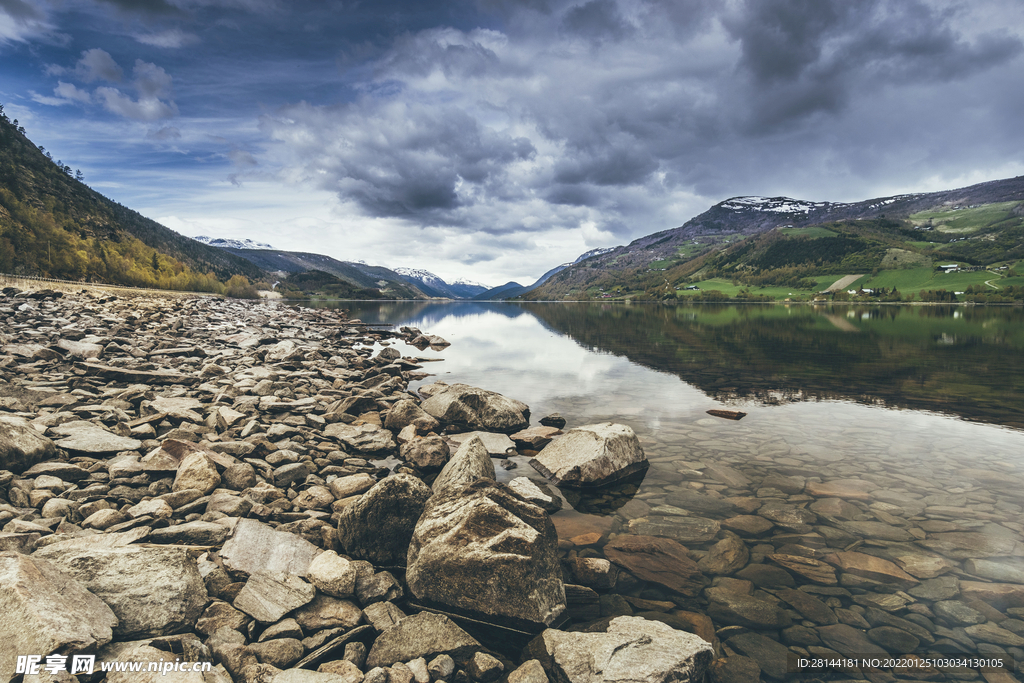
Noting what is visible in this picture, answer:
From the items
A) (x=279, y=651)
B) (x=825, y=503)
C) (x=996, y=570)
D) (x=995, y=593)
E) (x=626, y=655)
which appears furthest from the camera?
(x=825, y=503)

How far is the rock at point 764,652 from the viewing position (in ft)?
16.8

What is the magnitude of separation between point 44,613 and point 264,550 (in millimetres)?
2293

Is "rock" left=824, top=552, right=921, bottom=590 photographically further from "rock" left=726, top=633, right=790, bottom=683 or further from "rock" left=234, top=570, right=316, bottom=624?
"rock" left=234, top=570, right=316, bottom=624

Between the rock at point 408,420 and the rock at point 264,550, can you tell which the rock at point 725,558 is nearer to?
the rock at point 264,550

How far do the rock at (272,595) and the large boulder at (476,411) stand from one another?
8887 mm

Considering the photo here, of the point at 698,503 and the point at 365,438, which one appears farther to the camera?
the point at 365,438

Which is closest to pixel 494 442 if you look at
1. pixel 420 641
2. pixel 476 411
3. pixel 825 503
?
pixel 476 411

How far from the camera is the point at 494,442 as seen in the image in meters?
12.9

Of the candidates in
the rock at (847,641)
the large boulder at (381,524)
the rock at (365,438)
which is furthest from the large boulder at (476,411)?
the rock at (847,641)

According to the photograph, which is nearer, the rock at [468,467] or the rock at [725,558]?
the rock at [725,558]

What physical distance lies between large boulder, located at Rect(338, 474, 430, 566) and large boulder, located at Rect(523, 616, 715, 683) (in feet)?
8.28

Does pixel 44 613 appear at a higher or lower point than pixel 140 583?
higher

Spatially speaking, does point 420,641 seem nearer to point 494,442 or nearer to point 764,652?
point 764,652

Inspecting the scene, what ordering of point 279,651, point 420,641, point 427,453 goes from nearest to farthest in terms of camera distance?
point 279,651
point 420,641
point 427,453
